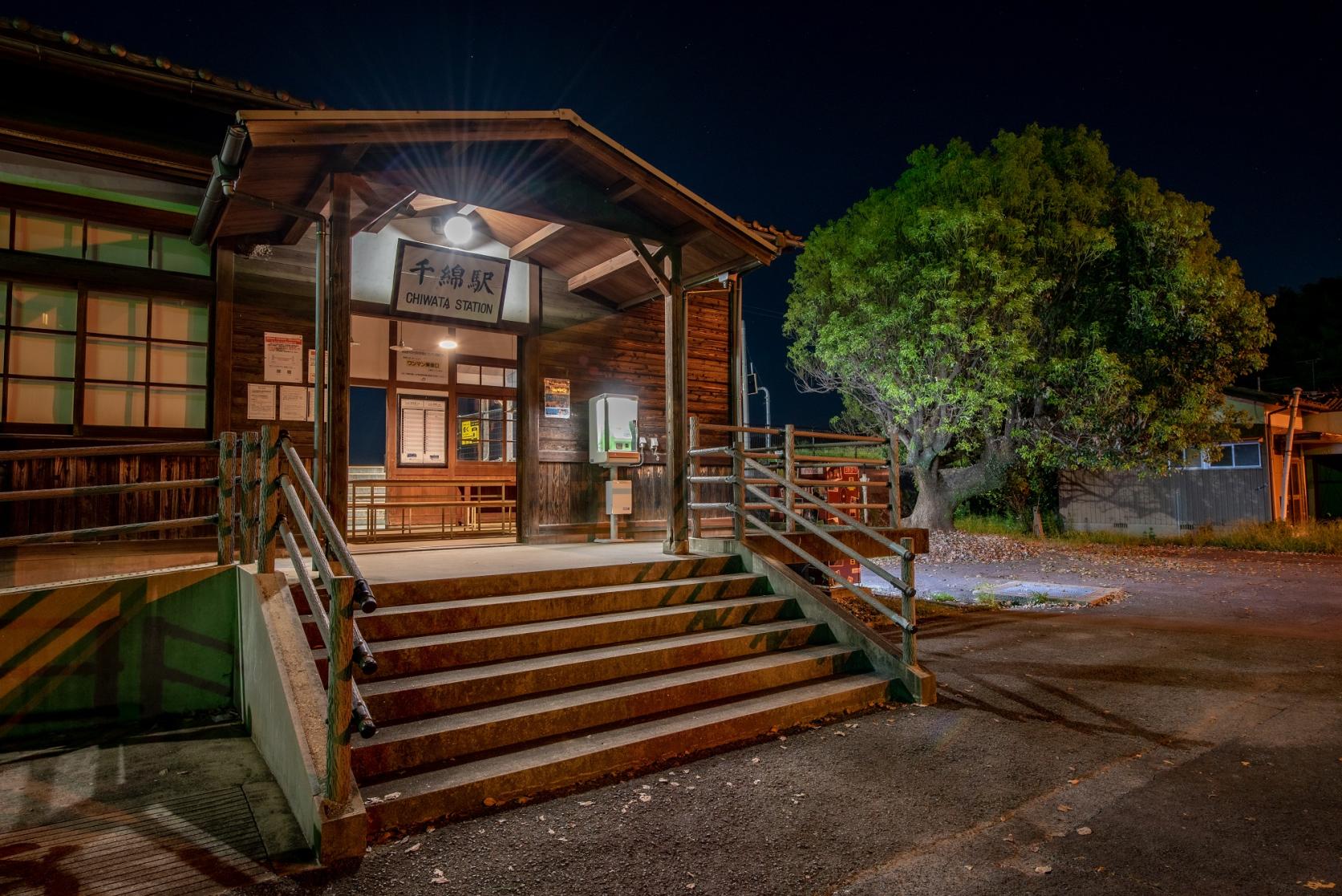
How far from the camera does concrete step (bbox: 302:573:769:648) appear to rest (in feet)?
15.4

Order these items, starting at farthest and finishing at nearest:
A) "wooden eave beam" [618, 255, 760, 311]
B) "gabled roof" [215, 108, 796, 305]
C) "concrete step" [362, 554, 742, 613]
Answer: "wooden eave beam" [618, 255, 760, 311], "gabled roof" [215, 108, 796, 305], "concrete step" [362, 554, 742, 613]

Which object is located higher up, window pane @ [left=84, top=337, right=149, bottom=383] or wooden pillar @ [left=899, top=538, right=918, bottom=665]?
window pane @ [left=84, top=337, right=149, bottom=383]

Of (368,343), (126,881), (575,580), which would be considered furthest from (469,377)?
(126,881)

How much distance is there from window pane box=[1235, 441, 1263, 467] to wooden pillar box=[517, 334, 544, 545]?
66.4ft

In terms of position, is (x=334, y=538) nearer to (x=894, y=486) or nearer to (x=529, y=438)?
(x=529, y=438)

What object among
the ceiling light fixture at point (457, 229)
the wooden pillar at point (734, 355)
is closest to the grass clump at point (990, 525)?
the wooden pillar at point (734, 355)

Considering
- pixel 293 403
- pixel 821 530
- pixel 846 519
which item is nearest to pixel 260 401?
pixel 293 403

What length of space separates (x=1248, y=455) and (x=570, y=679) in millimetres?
22490

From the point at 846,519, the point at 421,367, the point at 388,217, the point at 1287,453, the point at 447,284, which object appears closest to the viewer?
the point at 846,519

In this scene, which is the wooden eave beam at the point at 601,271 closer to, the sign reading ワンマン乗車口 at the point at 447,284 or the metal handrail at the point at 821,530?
the sign reading ワンマン乗車口 at the point at 447,284

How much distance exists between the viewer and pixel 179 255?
7113 mm

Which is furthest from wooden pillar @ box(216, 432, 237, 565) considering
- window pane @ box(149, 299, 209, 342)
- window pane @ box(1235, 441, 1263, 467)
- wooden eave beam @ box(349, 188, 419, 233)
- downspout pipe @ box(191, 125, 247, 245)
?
window pane @ box(1235, 441, 1263, 467)

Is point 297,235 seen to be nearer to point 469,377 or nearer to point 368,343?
point 368,343

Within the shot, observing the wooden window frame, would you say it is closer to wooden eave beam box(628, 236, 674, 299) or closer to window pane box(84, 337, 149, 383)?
window pane box(84, 337, 149, 383)
